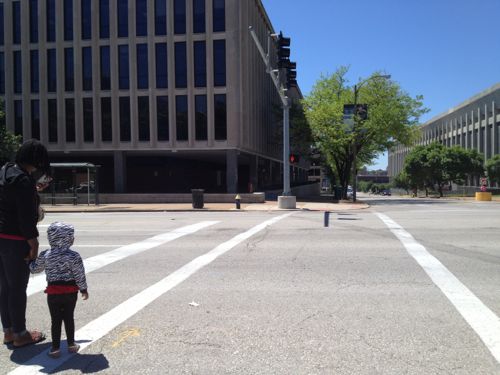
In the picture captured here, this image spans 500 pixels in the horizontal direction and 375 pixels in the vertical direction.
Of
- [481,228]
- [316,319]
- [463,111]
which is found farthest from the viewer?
[463,111]

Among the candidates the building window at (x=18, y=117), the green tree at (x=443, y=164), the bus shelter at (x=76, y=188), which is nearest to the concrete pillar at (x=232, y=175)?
the bus shelter at (x=76, y=188)

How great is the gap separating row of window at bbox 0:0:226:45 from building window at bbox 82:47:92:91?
1.00 meters

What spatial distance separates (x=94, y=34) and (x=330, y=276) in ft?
103

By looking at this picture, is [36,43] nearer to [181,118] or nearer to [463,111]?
[181,118]

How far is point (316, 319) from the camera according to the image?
200 inches

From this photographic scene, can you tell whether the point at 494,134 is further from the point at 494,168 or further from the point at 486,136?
the point at 494,168

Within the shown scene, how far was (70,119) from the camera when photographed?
34094 millimetres

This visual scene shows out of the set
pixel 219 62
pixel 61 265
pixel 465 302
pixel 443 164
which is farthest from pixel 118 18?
pixel 443 164

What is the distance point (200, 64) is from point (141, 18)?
5469mm

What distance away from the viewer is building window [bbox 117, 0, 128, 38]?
32781 mm

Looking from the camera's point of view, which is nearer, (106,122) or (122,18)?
(122,18)

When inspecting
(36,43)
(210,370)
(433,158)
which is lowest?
(210,370)

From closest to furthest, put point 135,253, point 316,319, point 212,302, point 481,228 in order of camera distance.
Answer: point 316,319 < point 212,302 < point 135,253 < point 481,228

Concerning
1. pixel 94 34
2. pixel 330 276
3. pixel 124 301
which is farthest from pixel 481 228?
pixel 94 34
